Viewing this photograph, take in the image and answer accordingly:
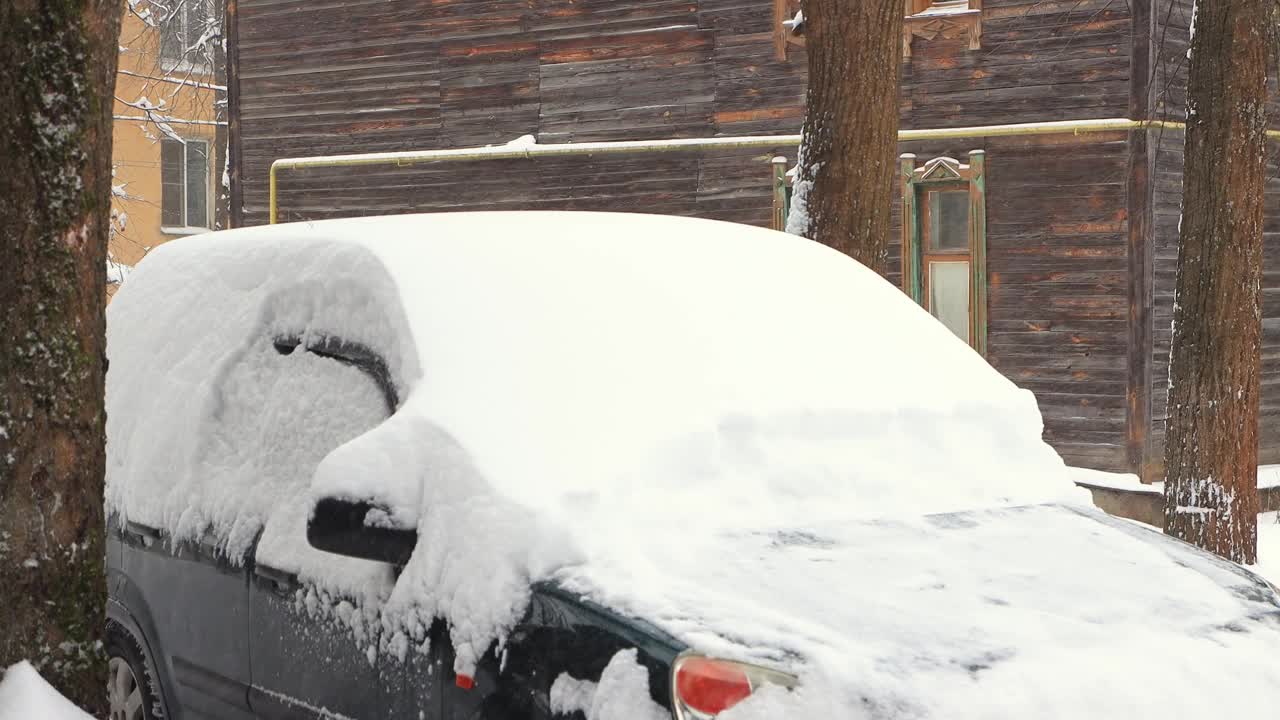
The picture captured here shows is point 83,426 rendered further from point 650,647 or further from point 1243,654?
point 1243,654

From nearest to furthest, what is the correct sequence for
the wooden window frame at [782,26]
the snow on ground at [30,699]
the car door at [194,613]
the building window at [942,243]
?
1. the snow on ground at [30,699]
2. the car door at [194,613]
3. the building window at [942,243]
4. the wooden window frame at [782,26]

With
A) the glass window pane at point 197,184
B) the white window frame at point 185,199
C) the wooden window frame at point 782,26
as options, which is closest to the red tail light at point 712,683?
the wooden window frame at point 782,26

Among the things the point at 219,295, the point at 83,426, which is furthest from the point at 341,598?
the point at 219,295

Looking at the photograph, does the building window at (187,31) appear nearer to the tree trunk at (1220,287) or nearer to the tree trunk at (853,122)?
the tree trunk at (853,122)

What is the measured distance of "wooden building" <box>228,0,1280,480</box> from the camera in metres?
14.5

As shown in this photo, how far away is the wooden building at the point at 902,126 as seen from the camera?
14539 millimetres

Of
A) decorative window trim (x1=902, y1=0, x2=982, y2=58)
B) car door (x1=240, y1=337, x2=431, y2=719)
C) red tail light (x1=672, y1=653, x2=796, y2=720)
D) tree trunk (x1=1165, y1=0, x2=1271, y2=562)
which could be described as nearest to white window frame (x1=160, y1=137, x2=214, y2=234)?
decorative window trim (x1=902, y1=0, x2=982, y2=58)

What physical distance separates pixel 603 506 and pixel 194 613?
1481mm

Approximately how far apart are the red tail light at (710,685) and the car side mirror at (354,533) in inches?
31.8

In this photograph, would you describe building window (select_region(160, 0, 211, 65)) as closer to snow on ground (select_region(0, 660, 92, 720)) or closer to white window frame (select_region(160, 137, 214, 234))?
white window frame (select_region(160, 137, 214, 234))

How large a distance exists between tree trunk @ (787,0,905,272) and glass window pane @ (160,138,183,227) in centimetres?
2462

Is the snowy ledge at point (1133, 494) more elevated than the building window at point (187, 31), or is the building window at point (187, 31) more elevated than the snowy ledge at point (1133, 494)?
the building window at point (187, 31)

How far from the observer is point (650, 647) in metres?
2.86

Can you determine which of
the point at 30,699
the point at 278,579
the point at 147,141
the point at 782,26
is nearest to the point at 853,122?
the point at 278,579
